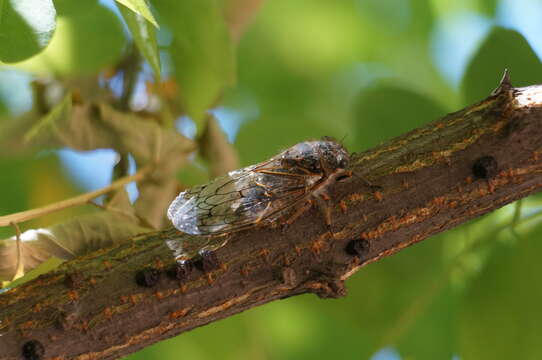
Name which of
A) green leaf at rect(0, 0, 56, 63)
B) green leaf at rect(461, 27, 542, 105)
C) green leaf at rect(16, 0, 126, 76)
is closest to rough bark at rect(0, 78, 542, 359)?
green leaf at rect(461, 27, 542, 105)

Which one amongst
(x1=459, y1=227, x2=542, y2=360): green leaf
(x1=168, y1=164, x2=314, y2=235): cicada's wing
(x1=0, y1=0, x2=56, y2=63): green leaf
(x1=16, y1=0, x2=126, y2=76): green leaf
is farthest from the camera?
(x1=16, y1=0, x2=126, y2=76): green leaf

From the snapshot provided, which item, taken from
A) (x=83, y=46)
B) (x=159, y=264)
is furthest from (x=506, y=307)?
(x=83, y=46)

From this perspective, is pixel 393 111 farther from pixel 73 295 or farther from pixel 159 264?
pixel 73 295

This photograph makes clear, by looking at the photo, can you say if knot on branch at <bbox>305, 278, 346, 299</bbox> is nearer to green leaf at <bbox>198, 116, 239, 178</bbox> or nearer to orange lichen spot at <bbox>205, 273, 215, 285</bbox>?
orange lichen spot at <bbox>205, 273, 215, 285</bbox>

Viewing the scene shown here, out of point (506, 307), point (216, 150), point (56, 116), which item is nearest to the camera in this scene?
point (506, 307)

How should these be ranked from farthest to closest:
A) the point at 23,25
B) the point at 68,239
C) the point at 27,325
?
the point at 68,239 < the point at 27,325 < the point at 23,25

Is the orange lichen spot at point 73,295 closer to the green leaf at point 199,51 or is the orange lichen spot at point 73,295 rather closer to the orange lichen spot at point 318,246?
the orange lichen spot at point 318,246

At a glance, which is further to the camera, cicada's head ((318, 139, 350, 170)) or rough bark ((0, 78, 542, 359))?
cicada's head ((318, 139, 350, 170))
